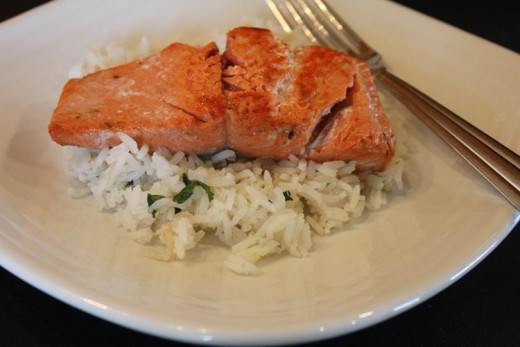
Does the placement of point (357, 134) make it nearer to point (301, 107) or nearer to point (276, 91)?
point (301, 107)

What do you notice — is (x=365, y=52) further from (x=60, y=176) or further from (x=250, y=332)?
(x=250, y=332)

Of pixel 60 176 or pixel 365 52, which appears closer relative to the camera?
pixel 60 176

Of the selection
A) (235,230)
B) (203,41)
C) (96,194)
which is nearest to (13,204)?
(96,194)

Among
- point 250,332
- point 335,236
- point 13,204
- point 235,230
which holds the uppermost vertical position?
point 13,204

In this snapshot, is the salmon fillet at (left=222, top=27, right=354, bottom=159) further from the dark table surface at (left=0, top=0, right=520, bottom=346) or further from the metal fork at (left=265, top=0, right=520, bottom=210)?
the dark table surface at (left=0, top=0, right=520, bottom=346)

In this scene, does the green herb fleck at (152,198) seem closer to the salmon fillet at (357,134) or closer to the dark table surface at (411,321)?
the dark table surface at (411,321)

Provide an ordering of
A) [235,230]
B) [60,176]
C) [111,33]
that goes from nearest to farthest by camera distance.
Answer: [235,230], [60,176], [111,33]
